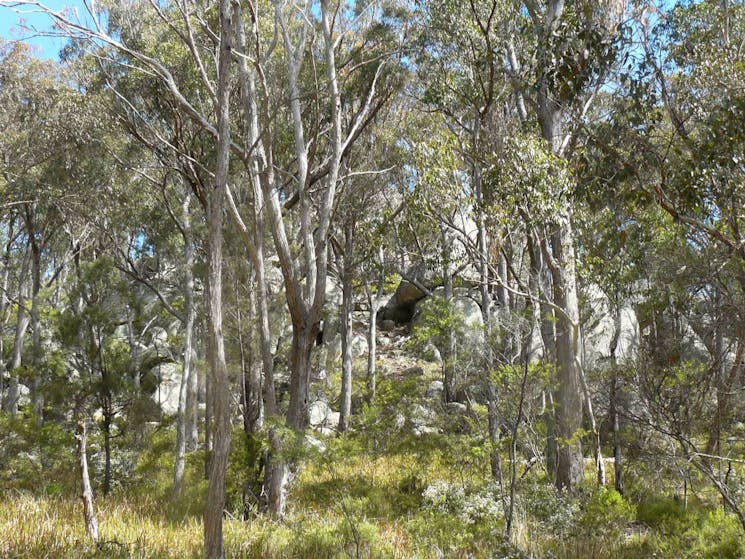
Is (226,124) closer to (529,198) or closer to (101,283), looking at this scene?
(529,198)

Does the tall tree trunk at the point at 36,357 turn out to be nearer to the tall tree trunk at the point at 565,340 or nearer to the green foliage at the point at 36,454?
the green foliage at the point at 36,454

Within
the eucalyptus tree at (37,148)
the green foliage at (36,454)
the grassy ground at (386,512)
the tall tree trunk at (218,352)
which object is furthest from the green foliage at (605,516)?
the eucalyptus tree at (37,148)

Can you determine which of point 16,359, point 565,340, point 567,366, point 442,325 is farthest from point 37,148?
point 567,366

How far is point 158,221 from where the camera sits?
675 inches

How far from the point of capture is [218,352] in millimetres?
6066

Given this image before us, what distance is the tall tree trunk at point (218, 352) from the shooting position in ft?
18.6

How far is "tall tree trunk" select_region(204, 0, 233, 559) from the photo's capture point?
18.6ft

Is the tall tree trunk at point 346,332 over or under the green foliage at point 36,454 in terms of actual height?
over

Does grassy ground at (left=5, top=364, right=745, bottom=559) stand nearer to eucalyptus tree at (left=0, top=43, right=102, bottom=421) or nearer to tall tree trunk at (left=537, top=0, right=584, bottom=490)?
tall tree trunk at (left=537, top=0, right=584, bottom=490)

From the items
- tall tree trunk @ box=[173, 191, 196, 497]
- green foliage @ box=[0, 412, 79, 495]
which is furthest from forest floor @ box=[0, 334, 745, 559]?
tall tree trunk @ box=[173, 191, 196, 497]

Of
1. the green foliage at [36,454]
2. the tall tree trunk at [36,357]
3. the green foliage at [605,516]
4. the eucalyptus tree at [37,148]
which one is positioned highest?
the eucalyptus tree at [37,148]

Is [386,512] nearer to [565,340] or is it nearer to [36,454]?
[565,340]

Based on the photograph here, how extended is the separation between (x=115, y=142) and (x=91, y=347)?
20.8 ft

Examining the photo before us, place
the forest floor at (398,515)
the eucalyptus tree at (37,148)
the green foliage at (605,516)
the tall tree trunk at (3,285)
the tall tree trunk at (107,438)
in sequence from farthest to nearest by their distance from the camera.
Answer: the tall tree trunk at (3,285) → the eucalyptus tree at (37,148) → the tall tree trunk at (107,438) → the green foliage at (605,516) → the forest floor at (398,515)
